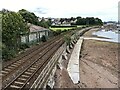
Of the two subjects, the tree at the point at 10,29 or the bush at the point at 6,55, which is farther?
the tree at the point at 10,29

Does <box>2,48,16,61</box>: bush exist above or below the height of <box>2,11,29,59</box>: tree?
below

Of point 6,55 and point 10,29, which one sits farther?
point 10,29

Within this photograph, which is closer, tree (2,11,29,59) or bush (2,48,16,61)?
bush (2,48,16,61)

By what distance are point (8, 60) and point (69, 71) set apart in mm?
7613

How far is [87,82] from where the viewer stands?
76.2ft

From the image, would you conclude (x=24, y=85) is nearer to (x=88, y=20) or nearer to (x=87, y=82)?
(x=87, y=82)

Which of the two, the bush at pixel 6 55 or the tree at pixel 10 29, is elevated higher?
the tree at pixel 10 29

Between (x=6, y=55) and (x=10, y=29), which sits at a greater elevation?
(x=10, y=29)

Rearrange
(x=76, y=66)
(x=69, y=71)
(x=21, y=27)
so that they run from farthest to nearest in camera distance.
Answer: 1. (x=21, y=27)
2. (x=76, y=66)
3. (x=69, y=71)

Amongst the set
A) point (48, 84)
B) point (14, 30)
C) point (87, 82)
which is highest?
point (14, 30)

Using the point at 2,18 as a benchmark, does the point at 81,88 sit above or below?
below

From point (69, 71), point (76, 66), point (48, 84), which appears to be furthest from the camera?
point (76, 66)

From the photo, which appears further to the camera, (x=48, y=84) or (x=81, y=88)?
(x=81, y=88)

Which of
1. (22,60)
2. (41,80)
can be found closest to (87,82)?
(22,60)
